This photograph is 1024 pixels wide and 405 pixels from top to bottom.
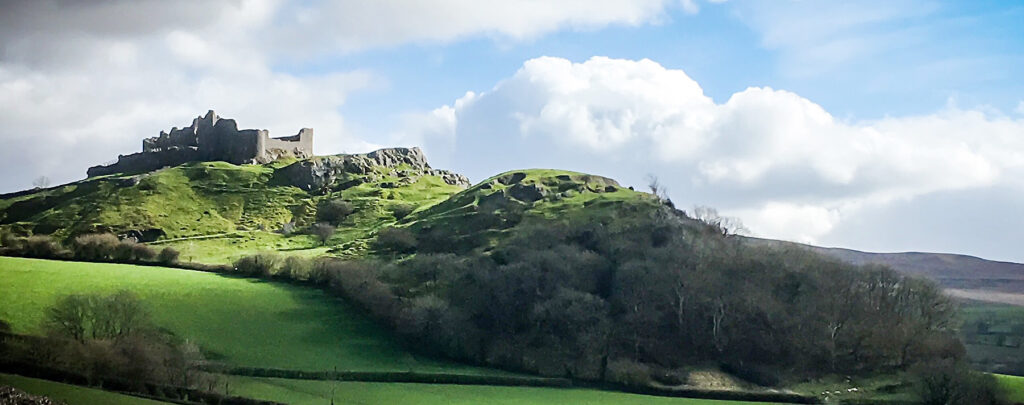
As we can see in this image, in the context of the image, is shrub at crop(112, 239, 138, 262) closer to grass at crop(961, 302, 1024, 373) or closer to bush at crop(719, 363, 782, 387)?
bush at crop(719, 363, 782, 387)

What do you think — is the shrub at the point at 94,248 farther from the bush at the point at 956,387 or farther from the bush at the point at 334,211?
the bush at the point at 956,387

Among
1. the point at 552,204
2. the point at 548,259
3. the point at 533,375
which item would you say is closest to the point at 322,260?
the point at 548,259

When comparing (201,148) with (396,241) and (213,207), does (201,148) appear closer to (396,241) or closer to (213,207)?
(213,207)

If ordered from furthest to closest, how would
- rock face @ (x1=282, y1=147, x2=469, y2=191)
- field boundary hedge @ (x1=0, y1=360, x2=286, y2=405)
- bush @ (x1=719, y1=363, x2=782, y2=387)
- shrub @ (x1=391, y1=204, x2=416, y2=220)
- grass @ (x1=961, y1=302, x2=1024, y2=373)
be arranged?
rock face @ (x1=282, y1=147, x2=469, y2=191) → shrub @ (x1=391, y1=204, x2=416, y2=220) → grass @ (x1=961, y1=302, x2=1024, y2=373) → bush @ (x1=719, y1=363, x2=782, y2=387) → field boundary hedge @ (x1=0, y1=360, x2=286, y2=405)

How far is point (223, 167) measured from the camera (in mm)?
146250

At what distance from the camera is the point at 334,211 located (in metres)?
139

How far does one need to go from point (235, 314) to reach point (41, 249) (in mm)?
24402

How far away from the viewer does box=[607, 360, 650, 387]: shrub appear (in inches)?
2744

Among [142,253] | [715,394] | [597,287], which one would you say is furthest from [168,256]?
[715,394]

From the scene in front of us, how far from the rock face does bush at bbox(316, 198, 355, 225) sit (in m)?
10.6

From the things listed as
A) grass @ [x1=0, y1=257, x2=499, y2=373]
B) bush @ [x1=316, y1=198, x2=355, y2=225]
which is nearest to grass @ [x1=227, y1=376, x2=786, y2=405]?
grass @ [x1=0, y1=257, x2=499, y2=373]

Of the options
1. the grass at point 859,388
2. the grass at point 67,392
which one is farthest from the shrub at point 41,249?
the grass at point 859,388

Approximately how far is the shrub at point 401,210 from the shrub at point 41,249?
5870 centimetres

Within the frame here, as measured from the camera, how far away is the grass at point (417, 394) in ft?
182
